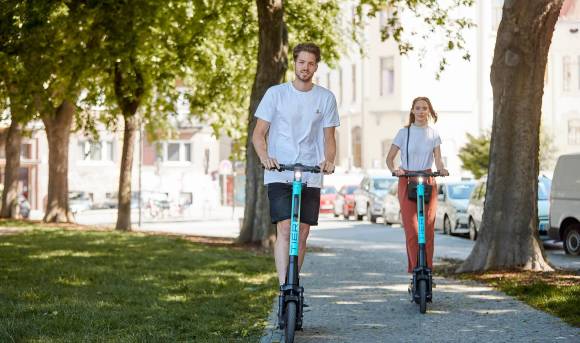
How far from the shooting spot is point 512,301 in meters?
10.6

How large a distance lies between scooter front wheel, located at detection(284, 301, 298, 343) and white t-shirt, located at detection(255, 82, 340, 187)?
2.97 feet

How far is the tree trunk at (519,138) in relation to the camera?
13992 millimetres

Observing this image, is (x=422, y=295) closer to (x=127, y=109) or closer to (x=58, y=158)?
(x=127, y=109)

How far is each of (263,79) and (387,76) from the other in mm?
44636

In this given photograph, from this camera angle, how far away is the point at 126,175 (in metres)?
31.9

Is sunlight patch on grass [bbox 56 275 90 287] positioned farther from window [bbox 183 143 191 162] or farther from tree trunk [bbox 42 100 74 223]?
window [bbox 183 143 191 162]

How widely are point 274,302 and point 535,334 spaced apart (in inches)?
123

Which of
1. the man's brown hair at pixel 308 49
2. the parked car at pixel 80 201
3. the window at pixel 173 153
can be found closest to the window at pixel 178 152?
the window at pixel 173 153

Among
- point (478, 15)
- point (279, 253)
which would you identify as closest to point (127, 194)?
point (279, 253)

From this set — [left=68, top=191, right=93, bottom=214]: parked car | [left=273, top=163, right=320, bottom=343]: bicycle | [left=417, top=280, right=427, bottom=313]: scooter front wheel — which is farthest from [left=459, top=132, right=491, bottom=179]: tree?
[left=273, top=163, right=320, bottom=343]: bicycle

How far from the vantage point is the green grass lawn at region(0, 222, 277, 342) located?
846 cm

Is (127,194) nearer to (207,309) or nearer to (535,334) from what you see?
(207,309)

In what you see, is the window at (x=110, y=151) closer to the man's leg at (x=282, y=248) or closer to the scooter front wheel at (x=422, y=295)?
the scooter front wheel at (x=422, y=295)

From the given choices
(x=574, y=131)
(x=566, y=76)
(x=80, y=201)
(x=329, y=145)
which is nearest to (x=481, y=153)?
(x=574, y=131)
